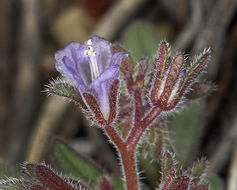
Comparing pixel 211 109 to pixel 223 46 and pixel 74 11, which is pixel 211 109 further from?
pixel 74 11

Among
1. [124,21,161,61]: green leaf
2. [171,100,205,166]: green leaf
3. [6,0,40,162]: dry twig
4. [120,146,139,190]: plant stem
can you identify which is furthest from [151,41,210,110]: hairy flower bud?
[6,0,40,162]: dry twig

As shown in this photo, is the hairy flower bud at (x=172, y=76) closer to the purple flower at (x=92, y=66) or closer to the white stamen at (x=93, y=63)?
the purple flower at (x=92, y=66)

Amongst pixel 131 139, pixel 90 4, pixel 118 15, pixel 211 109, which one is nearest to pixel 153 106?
pixel 131 139

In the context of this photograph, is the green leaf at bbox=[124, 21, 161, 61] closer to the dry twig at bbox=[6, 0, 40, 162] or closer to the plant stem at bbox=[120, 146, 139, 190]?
the dry twig at bbox=[6, 0, 40, 162]

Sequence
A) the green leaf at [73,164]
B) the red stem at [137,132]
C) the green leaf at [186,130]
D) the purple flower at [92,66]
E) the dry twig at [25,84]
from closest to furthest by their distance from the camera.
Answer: the purple flower at [92,66] < the red stem at [137,132] < the green leaf at [73,164] < the green leaf at [186,130] < the dry twig at [25,84]

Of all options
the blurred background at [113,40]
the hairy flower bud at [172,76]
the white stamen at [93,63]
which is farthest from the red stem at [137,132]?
the blurred background at [113,40]

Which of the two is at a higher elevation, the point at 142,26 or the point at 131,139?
the point at 142,26
